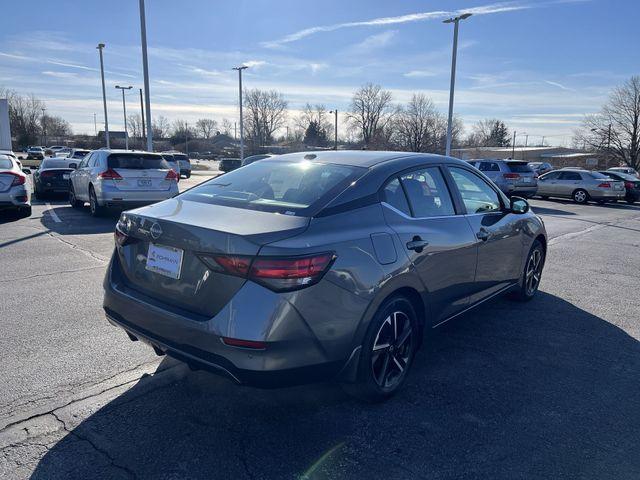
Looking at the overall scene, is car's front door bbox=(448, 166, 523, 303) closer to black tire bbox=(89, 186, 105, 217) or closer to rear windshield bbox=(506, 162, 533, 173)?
black tire bbox=(89, 186, 105, 217)

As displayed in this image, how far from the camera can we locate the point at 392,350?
10.5ft

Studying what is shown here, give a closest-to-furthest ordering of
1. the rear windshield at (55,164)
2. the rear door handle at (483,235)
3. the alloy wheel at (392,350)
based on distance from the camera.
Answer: the alloy wheel at (392,350) < the rear door handle at (483,235) < the rear windshield at (55,164)

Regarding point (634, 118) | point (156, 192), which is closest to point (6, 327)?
point (156, 192)

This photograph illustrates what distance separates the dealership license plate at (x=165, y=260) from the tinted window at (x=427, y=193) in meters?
1.70

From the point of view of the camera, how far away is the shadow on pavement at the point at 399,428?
2.51 meters

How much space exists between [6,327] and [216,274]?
9.58ft

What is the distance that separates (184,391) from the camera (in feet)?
10.7

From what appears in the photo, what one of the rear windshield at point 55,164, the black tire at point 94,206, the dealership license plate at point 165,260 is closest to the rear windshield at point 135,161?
the black tire at point 94,206

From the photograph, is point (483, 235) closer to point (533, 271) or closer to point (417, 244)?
point (417, 244)

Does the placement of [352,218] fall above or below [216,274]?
above

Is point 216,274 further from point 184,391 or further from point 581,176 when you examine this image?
point 581,176

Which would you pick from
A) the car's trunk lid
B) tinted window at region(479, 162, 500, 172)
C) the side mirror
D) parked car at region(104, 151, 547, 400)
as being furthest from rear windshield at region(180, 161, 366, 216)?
tinted window at region(479, 162, 500, 172)

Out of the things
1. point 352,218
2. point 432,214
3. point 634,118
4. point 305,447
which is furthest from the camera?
point 634,118

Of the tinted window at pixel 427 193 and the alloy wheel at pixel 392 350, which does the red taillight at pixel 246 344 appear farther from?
the tinted window at pixel 427 193
